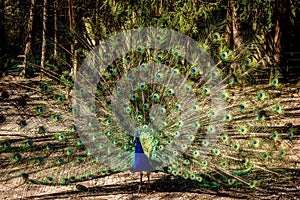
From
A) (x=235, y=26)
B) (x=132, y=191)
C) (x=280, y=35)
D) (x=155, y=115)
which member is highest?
(x=235, y=26)

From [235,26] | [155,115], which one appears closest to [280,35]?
[235,26]

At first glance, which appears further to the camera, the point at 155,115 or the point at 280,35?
the point at 280,35

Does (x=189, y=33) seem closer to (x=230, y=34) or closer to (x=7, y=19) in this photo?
(x=230, y=34)

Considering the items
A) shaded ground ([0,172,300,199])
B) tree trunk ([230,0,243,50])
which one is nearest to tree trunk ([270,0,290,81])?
tree trunk ([230,0,243,50])

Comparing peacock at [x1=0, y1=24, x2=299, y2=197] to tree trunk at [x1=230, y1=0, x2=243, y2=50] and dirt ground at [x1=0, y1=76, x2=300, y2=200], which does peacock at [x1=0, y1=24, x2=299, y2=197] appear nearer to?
dirt ground at [x1=0, y1=76, x2=300, y2=200]

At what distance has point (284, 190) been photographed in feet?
15.1

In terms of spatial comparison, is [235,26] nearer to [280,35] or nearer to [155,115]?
[280,35]

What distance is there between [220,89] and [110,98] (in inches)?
53.5

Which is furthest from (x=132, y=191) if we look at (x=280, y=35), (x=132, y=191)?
(x=280, y=35)

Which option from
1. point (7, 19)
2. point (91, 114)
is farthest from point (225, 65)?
point (7, 19)

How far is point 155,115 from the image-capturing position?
183 inches

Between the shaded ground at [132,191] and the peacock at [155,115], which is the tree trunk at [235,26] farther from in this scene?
the shaded ground at [132,191]

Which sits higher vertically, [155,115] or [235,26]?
[235,26]

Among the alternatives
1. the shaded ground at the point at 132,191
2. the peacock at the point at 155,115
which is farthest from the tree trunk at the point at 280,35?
the shaded ground at the point at 132,191
